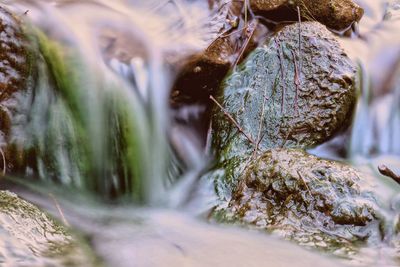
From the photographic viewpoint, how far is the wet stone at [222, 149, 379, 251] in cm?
283

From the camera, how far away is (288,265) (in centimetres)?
260

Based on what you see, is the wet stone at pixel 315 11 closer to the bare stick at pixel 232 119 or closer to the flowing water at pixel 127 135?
the flowing water at pixel 127 135

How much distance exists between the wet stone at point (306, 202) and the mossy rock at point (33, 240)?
1005 mm

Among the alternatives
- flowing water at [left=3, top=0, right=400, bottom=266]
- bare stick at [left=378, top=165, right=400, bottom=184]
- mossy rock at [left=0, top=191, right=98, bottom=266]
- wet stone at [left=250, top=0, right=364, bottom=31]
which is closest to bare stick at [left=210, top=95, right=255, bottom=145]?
flowing water at [left=3, top=0, right=400, bottom=266]

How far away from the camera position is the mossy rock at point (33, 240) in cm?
226

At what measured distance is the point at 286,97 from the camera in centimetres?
376

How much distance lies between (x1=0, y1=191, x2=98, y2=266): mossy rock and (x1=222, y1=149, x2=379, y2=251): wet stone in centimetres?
100

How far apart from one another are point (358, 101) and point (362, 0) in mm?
2081

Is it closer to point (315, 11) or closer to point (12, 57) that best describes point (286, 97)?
point (315, 11)

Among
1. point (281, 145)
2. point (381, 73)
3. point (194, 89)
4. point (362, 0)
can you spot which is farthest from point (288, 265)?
point (362, 0)

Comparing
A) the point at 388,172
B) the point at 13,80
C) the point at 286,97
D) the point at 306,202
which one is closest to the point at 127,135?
the point at 13,80

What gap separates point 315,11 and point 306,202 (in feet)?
7.73

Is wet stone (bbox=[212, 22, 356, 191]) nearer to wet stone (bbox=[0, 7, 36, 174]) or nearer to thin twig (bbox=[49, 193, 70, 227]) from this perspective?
thin twig (bbox=[49, 193, 70, 227])

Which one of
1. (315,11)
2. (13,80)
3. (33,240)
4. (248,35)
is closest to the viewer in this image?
(33,240)
